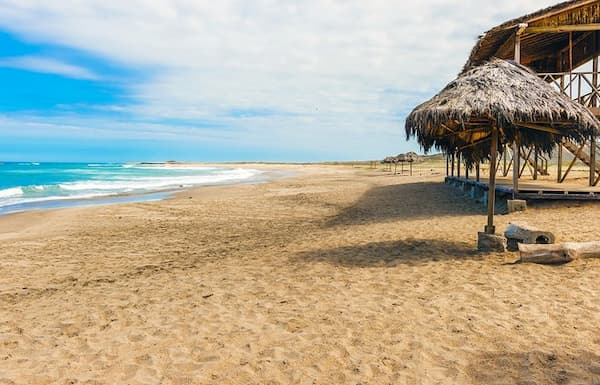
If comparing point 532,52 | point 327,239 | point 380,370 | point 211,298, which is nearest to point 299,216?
point 327,239

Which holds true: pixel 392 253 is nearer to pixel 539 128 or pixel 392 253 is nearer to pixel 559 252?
pixel 559 252

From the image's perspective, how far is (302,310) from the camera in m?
5.01

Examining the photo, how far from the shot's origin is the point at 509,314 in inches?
181

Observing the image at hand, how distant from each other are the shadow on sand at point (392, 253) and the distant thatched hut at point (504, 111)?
0.79m

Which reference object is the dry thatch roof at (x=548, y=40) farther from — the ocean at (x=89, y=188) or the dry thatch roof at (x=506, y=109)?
the ocean at (x=89, y=188)

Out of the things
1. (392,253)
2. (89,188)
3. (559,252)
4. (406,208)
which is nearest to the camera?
(559,252)

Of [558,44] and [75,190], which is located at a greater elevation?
[558,44]

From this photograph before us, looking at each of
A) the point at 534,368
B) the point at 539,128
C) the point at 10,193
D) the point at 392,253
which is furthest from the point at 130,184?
the point at 534,368

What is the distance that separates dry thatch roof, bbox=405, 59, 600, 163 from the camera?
6.92 meters

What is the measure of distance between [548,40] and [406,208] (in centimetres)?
783

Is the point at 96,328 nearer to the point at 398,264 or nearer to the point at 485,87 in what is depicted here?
the point at 398,264

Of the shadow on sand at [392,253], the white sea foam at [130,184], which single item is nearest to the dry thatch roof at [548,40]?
the shadow on sand at [392,253]

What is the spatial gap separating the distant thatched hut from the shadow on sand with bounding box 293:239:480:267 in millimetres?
793

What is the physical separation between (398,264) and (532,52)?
44.0 feet
